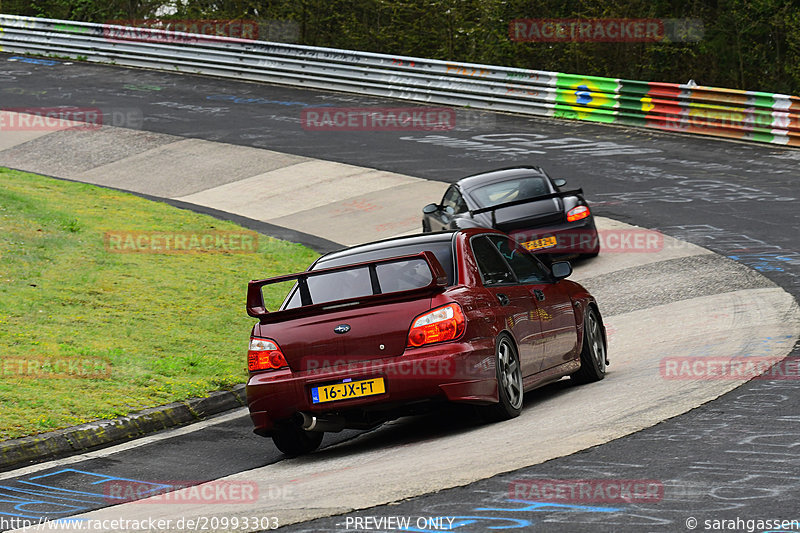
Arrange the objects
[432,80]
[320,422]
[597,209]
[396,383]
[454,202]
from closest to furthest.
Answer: [396,383] → [320,422] → [454,202] → [597,209] → [432,80]

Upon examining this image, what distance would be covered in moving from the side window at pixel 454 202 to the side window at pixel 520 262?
7348mm

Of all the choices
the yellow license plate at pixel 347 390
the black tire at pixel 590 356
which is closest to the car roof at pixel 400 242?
the yellow license plate at pixel 347 390

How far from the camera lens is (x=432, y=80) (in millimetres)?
31484

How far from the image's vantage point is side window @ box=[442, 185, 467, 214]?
17.6 m

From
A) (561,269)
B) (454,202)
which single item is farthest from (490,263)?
(454,202)

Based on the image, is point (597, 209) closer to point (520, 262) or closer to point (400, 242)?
point (520, 262)

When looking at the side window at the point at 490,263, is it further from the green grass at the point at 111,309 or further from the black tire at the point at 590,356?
the green grass at the point at 111,309

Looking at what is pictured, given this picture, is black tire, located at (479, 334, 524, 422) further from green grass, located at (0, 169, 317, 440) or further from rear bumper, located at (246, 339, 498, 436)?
green grass, located at (0, 169, 317, 440)

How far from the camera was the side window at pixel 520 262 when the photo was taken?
9.77 metres

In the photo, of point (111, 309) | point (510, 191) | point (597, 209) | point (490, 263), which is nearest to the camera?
point (490, 263)

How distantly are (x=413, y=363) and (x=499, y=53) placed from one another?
26.0 m

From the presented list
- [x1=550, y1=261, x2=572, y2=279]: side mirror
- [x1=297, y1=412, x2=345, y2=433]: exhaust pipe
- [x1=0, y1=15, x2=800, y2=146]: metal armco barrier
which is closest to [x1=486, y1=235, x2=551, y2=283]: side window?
[x1=550, y1=261, x2=572, y2=279]: side mirror

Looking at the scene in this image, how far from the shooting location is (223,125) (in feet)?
97.5

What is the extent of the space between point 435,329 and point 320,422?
1054mm
